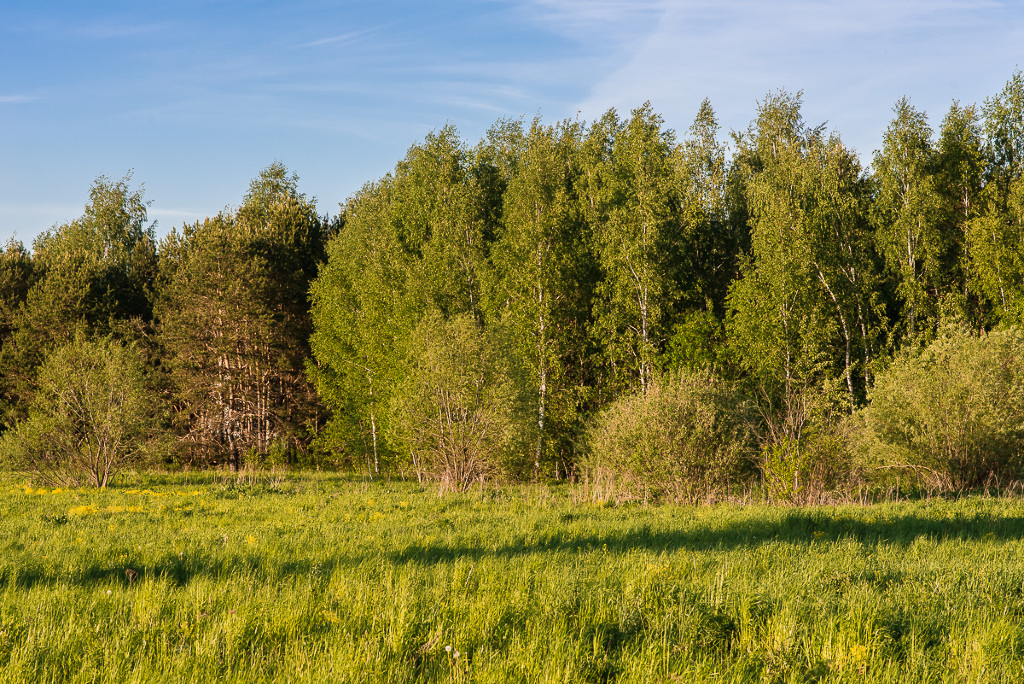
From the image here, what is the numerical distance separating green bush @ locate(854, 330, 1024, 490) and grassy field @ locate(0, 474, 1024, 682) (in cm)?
698

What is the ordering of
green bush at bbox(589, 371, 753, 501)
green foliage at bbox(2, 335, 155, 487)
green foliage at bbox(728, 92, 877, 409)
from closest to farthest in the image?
green bush at bbox(589, 371, 753, 501) < green foliage at bbox(2, 335, 155, 487) < green foliage at bbox(728, 92, 877, 409)

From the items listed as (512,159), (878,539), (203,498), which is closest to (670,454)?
(878,539)

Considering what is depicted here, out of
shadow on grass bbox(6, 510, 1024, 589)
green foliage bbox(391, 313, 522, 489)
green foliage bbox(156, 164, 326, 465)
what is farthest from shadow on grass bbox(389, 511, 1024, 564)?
green foliage bbox(156, 164, 326, 465)

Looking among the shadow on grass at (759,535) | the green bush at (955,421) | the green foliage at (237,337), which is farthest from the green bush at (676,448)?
the green foliage at (237,337)

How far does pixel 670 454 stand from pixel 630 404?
7.84ft

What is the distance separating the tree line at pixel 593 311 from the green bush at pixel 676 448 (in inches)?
3.0

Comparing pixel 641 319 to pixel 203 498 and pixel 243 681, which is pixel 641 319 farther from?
pixel 243 681

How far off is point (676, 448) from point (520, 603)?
12.3 m

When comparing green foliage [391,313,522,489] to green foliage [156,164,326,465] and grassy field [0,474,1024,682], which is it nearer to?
grassy field [0,474,1024,682]

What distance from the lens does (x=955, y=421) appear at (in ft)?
59.0

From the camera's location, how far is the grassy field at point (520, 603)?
4.85 m

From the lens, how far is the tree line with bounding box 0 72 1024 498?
62.6 ft

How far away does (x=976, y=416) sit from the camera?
1766 centimetres

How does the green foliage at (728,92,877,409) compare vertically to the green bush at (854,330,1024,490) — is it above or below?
above
